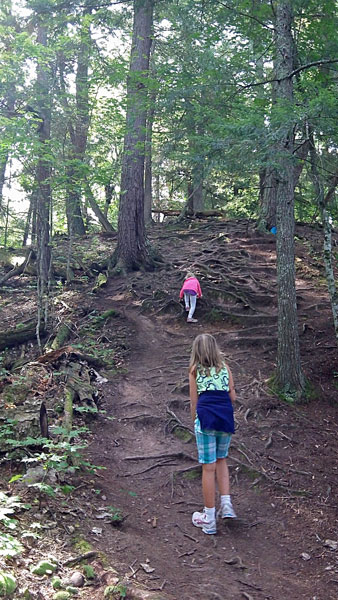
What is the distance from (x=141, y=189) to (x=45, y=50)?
13.3 feet

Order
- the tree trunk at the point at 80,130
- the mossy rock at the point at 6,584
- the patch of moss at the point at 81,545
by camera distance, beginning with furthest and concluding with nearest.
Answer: the tree trunk at the point at 80,130
the patch of moss at the point at 81,545
the mossy rock at the point at 6,584

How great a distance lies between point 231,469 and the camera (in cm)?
603

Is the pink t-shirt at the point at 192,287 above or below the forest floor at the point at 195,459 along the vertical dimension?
above

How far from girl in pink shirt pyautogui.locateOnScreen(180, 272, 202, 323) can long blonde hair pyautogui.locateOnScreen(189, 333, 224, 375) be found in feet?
19.6

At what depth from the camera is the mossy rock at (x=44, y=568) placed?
3.17m

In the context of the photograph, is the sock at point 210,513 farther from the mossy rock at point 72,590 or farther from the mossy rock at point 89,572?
the mossy rock at point 72,590

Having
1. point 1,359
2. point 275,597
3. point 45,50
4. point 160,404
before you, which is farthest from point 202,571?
point 45,50

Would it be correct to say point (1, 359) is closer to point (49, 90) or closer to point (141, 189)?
point (141, 189)

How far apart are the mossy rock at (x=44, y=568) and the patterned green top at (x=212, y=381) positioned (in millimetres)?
1995

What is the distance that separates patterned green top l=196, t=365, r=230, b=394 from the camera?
465 cm

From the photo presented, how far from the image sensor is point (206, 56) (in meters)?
7.70

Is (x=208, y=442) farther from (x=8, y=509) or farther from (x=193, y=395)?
(x=8, y=509)

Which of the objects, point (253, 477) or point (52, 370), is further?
point (52, 370)

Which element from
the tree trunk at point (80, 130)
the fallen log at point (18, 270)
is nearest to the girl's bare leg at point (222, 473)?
the tree trunk at point (80, 130)
